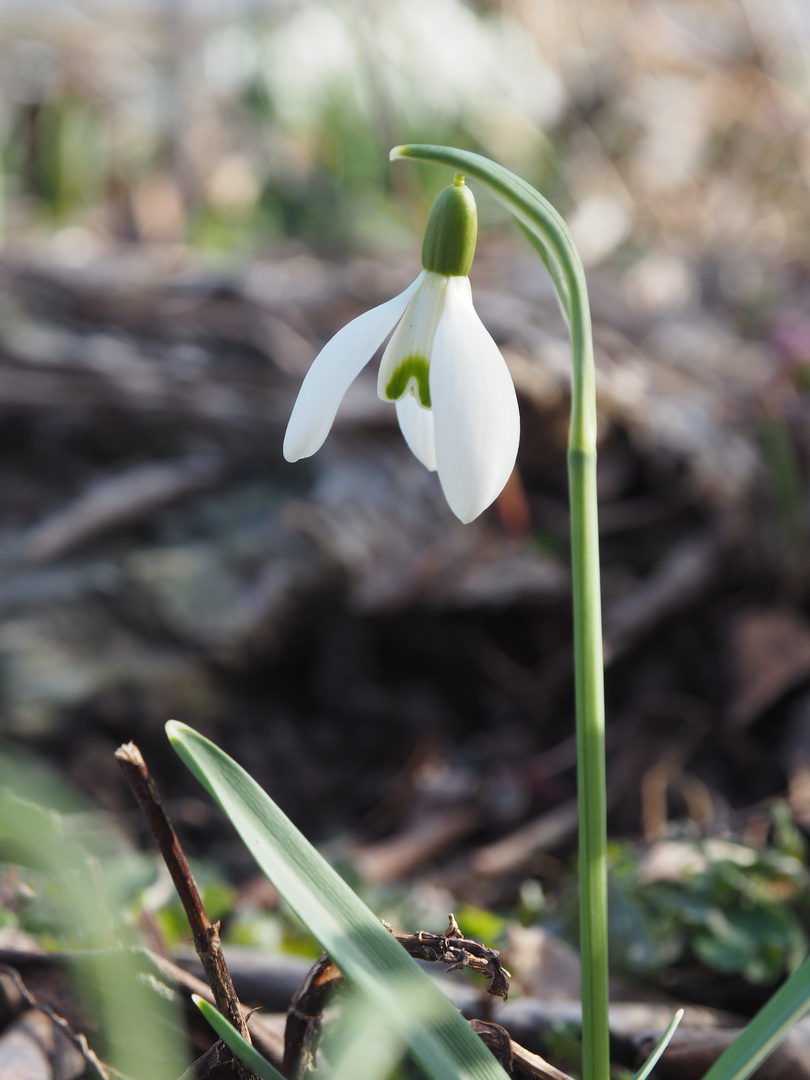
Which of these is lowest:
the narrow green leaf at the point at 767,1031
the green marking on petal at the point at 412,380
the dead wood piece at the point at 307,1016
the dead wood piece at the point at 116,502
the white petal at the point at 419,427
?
the narrow green leaf at the point at 767,1031

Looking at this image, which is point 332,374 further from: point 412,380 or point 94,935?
point 94,935

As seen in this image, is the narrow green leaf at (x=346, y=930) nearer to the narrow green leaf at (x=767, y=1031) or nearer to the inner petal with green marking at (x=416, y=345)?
the narrow green leaf at (x=767, y=1031)

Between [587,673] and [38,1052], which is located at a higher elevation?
[587,673]

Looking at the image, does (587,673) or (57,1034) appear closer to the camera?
(587,673)

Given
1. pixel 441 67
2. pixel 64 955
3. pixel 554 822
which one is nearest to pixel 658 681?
pixel 554 822

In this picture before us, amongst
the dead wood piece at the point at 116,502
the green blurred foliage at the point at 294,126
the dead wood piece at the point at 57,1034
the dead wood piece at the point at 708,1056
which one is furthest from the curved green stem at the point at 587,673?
the green blurred foliage at the point at 294,126

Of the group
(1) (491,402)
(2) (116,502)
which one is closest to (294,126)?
(2) (116,502)
